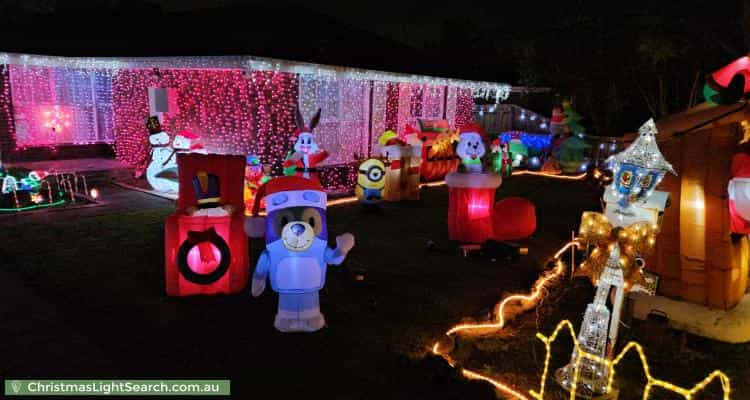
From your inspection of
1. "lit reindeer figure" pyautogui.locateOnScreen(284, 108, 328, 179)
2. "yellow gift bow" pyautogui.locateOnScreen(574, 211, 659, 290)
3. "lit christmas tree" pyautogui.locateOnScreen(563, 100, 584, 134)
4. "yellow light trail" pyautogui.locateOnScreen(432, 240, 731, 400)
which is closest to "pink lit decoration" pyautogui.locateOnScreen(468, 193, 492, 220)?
"yellow light trail" pyautogui.locateOnScreen(432, 240, 731, 400)

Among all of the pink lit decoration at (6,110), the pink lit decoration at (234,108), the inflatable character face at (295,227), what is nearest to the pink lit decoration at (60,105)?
the pink lit decoration at (6,110)

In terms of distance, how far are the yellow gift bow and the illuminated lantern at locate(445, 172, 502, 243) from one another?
3.83 m

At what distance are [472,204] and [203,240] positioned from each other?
167 inches

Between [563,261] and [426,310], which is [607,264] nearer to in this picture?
[426,310]

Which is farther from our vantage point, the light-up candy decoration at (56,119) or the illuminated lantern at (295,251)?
the light-up candy decoration at (56,119)

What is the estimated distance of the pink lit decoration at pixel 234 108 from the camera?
1224cm

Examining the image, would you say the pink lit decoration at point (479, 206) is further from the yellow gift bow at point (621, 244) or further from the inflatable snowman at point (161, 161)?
the inflatable snowman at point (161, 161)

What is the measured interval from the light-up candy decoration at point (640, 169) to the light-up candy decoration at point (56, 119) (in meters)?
15.8

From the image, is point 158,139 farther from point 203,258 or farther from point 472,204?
point 472,204

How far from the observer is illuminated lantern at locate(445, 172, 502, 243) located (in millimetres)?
8422

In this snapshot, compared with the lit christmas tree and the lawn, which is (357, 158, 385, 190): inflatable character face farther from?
the lit christmas tree

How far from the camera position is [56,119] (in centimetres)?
1591

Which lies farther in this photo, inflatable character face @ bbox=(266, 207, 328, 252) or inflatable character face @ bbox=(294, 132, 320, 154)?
inflatable character face @ bbox=(294, 132, 320, 154)

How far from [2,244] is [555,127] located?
1672 centimetres
